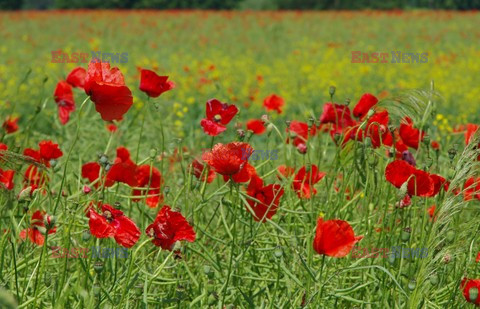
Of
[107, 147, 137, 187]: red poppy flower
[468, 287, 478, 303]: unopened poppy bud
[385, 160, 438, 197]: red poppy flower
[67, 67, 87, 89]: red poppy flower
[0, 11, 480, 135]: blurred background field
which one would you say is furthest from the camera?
[0, 11, 480, 135]: blurred background field

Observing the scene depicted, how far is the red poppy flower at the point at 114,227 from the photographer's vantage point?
1398 mm

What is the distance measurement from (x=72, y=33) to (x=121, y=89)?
12939 millimetres

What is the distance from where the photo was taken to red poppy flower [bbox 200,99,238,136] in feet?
5.95

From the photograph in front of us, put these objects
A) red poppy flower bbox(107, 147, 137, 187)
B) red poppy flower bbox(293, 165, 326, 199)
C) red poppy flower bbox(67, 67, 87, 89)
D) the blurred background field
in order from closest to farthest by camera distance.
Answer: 1. red poppy flower bbox(107, 147, 137, 187)
2. red poppy flower bbox(293, 165, 326, 199)
3. red poppy flower bbox(67, 67, 87, 89)
4. the blurred background field

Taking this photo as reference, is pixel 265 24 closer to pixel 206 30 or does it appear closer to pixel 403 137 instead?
pixel 206 30

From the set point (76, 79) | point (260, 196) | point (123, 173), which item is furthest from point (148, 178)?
point (76, 79)

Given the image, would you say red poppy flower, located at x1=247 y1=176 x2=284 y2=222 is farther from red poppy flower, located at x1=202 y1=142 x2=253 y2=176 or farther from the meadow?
red poppy flower, located at x1=202 y1=142 x2=253 y2=176

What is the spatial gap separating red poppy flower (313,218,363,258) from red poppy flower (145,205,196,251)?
0.78 feet

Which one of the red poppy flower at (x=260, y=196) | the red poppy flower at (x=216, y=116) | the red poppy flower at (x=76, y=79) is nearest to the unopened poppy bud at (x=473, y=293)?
the red poppy flower at (x=260, y=196)

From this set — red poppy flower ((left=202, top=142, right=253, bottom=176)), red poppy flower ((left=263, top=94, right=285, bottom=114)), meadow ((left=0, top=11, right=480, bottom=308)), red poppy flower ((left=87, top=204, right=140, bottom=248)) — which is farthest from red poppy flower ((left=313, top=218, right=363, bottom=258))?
red poppy flower ((left=263, top=94, right=285, bottom=114))

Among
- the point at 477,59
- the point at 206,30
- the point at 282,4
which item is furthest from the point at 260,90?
the point at 282,4

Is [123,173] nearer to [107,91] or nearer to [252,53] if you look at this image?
[107,91]

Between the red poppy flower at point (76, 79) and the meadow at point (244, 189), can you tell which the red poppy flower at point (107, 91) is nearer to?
the meadow at point (244, 189)

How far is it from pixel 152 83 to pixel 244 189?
542 millimetres
